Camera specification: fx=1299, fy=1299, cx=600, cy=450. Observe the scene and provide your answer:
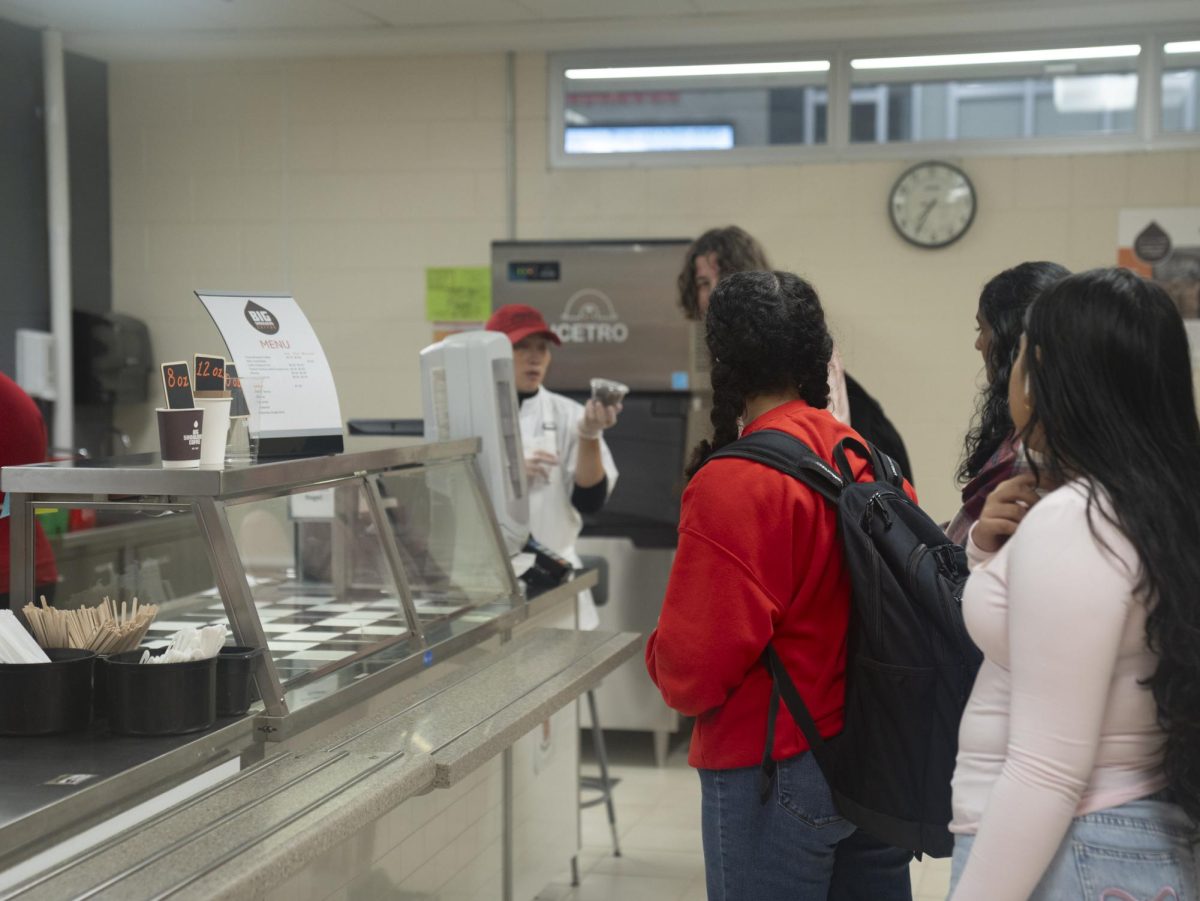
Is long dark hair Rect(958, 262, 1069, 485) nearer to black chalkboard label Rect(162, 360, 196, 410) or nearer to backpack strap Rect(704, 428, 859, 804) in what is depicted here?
backpack strap Rect(704, 428, 859, 804)

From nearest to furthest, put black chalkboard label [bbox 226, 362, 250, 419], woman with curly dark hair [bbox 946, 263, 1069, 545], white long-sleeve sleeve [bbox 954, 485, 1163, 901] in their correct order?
white long-sleeve sleeve [bbox 954, 485, 1163, 901] → woman with curly dark hair [bbox 946, 263, 1069, 545] → black chalkboard label [bbox 226, 362, 250, 419]

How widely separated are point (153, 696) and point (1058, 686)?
46.2 inches

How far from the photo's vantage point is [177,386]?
2.04 metres

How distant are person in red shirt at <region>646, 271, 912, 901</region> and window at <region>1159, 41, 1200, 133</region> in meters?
3.83

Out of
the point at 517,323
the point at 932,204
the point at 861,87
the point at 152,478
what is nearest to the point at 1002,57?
the point at 861,87

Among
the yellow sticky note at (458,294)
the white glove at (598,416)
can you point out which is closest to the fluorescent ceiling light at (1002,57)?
the yellow sticky note at (458,294)

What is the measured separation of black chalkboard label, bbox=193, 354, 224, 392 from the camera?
2090 millimetres

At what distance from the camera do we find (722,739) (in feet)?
6.00

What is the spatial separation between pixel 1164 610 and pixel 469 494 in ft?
6.30

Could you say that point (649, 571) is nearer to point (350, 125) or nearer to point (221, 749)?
point (350, 125)

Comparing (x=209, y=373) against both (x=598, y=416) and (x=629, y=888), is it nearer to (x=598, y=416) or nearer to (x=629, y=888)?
(x=598, y=416)

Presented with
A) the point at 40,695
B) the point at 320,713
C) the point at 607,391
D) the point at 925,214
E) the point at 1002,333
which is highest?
the point at 925,214

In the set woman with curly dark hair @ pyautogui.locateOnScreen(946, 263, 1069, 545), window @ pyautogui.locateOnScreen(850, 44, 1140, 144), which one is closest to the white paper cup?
woman with curly dark hair @ pyautogui.locateOnScreen(946, 263, 1069, 545)

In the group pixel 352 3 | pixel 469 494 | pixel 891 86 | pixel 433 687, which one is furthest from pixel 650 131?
pixel 433 687
